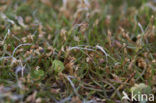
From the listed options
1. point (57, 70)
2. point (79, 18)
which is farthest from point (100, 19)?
point (57, 70)

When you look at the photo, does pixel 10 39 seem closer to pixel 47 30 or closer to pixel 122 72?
pixel 47 30

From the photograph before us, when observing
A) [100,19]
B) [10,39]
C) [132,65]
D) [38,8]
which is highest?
[38,8]

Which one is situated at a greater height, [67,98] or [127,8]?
[127,8]

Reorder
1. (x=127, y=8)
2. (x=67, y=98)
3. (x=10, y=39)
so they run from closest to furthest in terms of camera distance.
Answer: (x=67, y=98) → (x=10, y=39) → (x=127, y=8)

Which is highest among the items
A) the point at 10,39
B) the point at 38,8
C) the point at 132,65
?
the point at 38,8

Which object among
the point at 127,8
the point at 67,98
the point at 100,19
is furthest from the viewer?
the point at 127,8

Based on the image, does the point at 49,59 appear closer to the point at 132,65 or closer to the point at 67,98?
the point at 67,98

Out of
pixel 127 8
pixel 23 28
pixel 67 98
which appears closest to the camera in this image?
pixel 67 98

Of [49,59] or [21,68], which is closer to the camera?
[21,68]

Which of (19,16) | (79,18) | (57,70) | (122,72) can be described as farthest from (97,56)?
(19,16)
